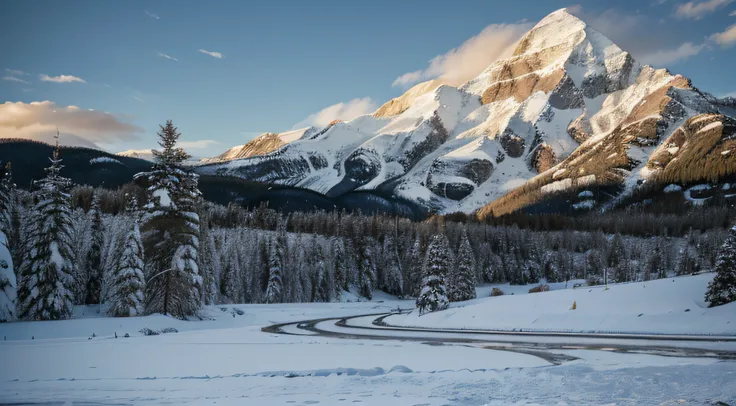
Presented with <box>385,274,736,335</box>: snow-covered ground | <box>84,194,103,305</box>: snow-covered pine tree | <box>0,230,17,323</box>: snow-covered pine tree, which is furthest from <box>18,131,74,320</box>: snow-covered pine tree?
<box>385,274,736,335</box>: snow-covered ground

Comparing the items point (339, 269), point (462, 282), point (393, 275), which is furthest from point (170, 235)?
point (393, 275)

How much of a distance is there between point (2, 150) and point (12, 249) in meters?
159

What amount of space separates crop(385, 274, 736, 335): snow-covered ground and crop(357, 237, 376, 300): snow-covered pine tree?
231 feet

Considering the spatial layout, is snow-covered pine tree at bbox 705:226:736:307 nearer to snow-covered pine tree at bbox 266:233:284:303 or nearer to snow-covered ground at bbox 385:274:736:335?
snow-covered ground at bbox 385:274:736:335

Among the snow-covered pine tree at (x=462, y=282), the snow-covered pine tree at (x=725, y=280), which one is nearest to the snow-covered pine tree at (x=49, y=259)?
the snow-covered pine tree at (x=725, y=280)

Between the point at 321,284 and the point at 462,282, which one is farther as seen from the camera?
the point at 321,284

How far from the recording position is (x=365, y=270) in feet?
367

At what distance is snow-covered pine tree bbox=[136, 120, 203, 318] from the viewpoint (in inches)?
1281

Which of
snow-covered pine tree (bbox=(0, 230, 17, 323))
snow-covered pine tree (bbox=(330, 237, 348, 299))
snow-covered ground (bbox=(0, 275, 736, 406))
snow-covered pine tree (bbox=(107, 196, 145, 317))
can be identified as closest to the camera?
snow-covered ground (bbox=(0, 275, 736, 406))

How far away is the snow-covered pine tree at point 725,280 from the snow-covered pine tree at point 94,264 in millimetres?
60203

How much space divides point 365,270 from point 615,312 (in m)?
85.2

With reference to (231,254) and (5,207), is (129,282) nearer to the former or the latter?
(5,207)

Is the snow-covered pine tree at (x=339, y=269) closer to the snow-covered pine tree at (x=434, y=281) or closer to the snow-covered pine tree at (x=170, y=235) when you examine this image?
the snow-covered pine tree at (x=434, y=281)

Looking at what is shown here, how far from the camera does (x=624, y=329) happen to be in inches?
1037
